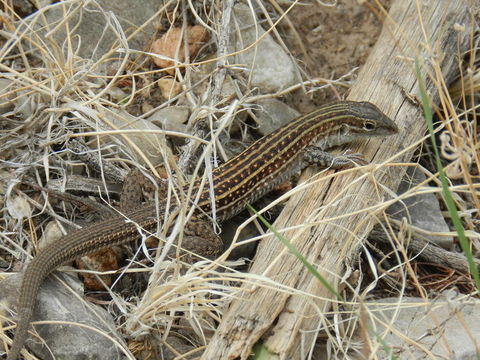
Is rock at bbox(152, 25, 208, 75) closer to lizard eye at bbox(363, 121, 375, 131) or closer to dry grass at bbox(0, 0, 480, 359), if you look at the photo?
dry grass at bbox(0, 0, 480, 359)

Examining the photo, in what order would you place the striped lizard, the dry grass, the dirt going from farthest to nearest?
the dirt < the striped lizard < the dry grass

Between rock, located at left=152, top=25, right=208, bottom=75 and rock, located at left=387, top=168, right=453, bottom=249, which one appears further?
rock, located at left=152, top=25, right=208, bottom=75

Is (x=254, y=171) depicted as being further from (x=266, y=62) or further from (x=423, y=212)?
(x=423, y=212)

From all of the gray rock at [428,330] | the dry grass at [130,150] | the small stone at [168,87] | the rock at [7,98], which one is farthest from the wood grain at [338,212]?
the rock at [7,98]

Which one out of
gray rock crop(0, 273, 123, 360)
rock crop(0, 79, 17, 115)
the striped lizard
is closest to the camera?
gray rock crop(0, 273, 123, 360)

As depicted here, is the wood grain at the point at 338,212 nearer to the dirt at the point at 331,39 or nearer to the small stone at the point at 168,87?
the dirt at the point at 331,39

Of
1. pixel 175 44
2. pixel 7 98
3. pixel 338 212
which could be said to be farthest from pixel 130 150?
pixel 338 212

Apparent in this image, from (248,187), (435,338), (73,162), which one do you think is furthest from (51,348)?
(435,338)

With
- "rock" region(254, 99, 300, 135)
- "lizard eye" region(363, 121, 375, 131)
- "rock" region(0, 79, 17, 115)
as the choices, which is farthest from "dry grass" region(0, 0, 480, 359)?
"lizard eye" region(363, 121, 375, 131)
